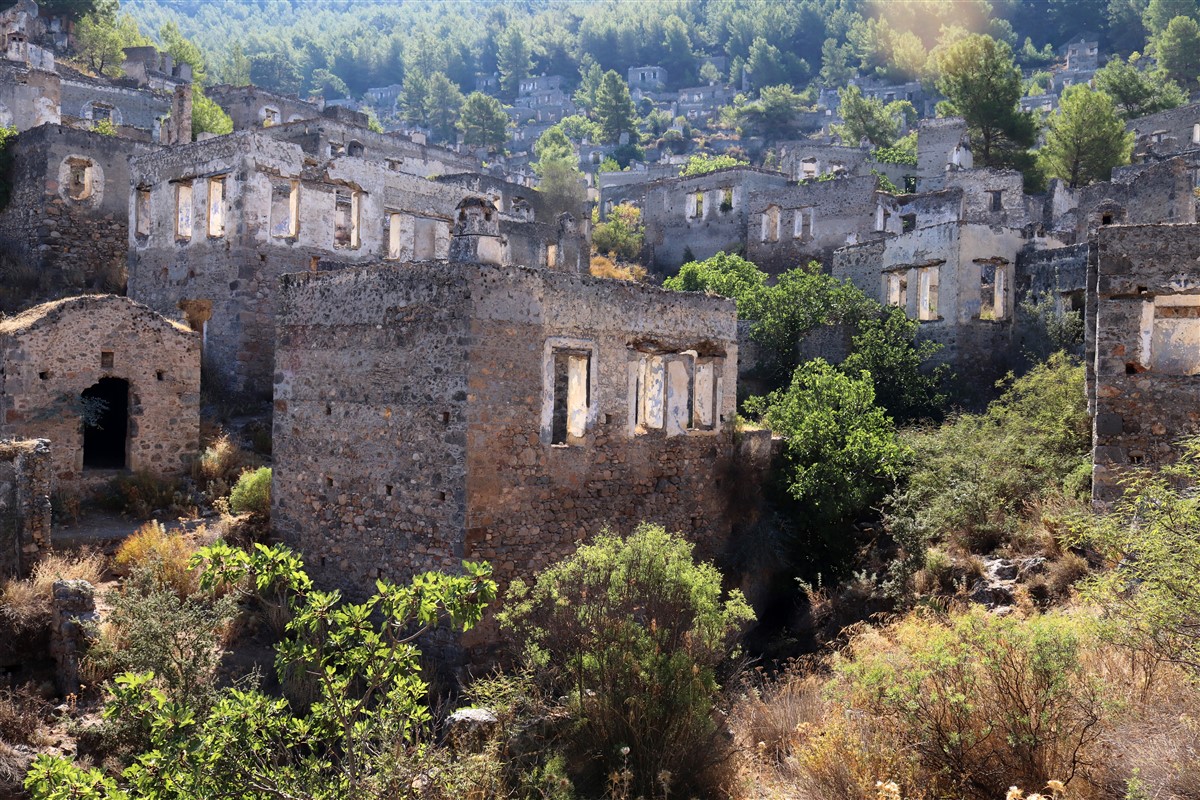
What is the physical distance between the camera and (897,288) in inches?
938

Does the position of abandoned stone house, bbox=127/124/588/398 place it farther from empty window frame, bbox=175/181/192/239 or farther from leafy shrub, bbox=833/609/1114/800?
leafy shrub, bbox=833/609/1114/800

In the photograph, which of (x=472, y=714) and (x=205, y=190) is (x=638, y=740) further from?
(x=205, y=190)

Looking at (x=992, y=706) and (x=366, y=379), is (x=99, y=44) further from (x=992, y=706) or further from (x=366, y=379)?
(x=992, y=706)

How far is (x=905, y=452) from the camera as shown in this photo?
→ 1541cm

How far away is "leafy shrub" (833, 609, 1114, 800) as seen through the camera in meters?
7.27

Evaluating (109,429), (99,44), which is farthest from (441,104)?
(109,429)

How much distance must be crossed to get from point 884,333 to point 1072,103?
827 inches

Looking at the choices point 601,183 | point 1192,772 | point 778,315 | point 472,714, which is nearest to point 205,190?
point 778,315

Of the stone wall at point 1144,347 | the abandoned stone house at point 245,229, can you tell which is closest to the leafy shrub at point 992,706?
the stone wall at point 1144,347

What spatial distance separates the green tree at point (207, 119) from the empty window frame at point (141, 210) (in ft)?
35.4

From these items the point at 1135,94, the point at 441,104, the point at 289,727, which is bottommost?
the point at 289,727

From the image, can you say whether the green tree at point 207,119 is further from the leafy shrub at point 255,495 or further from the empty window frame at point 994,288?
the empty window frame at point 994,288

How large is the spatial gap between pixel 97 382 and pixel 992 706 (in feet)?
46.9

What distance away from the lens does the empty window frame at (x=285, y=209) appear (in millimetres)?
19953
